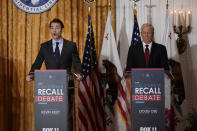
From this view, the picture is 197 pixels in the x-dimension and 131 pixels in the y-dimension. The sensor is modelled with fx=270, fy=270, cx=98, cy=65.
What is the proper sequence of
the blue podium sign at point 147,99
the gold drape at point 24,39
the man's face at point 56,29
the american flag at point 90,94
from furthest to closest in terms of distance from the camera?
the gold drape at point 24,39 → the american flag at point 90,94 → the man's face at point 56,29 → the blue podium sign at point 147,99

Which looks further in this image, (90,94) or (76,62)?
(90,94)

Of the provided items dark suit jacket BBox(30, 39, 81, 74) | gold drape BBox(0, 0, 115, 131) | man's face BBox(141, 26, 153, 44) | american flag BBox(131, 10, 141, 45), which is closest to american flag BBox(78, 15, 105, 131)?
gold drape BBox(0, 0, 115, 131)

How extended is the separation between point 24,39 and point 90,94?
1549 millimetres

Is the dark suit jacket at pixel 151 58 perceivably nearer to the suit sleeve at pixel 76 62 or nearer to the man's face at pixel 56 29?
the suit sleeve at pixel 76 62

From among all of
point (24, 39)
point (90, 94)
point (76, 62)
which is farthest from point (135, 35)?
point (24, 39)

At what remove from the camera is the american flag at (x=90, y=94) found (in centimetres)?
A: 433

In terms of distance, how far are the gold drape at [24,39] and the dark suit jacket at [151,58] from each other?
4.16 ft

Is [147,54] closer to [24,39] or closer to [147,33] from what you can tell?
[147,33]

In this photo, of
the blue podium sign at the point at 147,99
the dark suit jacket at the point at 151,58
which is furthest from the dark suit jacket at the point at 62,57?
the blue podium sign at the point at 147,99

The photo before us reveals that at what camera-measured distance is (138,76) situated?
2.94 m

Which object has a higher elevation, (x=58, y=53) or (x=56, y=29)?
(x=56, y=29)

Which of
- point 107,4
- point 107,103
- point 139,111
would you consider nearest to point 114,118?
point 107,103

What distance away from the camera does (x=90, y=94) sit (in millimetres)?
4391

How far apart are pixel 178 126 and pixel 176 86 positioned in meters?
0.71
